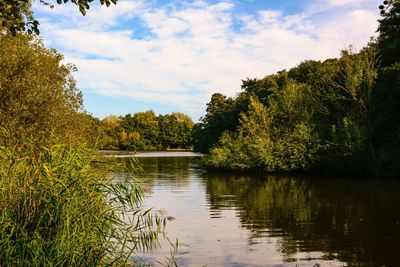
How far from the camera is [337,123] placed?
5372cm

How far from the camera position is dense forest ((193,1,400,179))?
4597cm

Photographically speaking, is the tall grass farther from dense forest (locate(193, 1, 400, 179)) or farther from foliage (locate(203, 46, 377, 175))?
foliage (locate(203, 46, 377, 175))

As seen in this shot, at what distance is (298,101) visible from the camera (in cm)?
5947

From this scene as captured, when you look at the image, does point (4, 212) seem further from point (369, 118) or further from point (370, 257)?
point (369, 118)

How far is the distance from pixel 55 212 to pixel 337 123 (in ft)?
161

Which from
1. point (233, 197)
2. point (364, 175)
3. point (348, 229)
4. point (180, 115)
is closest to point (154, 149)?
point (180, 115)

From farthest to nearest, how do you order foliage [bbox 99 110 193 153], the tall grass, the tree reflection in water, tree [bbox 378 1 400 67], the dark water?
foliage [bbox 99 110 193 153] → tree [bbox 378 1 400 67] → the tree reflection in water → the dark water → the tall grass

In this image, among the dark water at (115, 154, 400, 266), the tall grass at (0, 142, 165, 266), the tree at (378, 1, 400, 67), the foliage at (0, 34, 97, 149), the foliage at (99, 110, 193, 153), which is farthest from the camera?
the foliage at (99, 110, 193, 153)

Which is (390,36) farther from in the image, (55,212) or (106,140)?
(55,212)

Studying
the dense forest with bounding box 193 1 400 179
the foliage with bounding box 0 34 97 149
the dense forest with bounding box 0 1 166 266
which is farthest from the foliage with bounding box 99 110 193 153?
the dense forest with bounding box 0 1 166 266

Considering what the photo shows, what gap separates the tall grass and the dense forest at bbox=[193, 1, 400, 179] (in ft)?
121

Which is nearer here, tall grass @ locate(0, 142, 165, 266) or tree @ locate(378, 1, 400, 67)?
tall grass @ locate(0, 142, 165, 266)

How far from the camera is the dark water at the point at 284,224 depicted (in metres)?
15.9

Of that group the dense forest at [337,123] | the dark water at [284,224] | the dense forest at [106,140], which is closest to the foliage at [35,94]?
the dense forest at [106,140]
